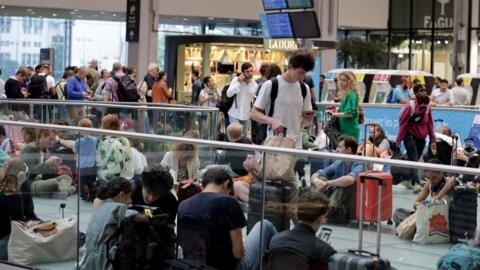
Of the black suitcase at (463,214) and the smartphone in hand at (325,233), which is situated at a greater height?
the black suitcase at (463,214)

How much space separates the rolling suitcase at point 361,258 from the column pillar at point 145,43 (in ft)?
78.2

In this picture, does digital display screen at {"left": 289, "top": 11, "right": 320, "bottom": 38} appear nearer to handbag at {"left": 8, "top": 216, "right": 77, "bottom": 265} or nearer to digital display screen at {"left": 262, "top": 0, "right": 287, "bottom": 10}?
digital display screen at {"left": 262, "top": 0, "right": 287, "bottom": 10}

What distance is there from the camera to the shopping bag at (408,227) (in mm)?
6207

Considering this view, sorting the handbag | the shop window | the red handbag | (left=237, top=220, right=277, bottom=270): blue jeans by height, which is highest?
the shop window

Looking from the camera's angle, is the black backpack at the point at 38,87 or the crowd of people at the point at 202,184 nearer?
the crowd of people at the point at 202,184

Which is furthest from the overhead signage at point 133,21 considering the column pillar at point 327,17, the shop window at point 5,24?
the shop window at point 5,24

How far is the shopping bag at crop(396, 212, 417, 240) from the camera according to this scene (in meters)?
6.21

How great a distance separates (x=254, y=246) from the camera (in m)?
6.95

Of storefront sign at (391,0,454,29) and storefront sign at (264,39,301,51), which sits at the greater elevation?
storefront sign at (391,0,454,29)

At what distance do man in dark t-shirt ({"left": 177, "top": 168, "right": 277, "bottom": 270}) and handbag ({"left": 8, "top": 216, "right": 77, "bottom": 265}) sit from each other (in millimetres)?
1381

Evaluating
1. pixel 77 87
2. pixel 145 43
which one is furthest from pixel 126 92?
pixel 145 43

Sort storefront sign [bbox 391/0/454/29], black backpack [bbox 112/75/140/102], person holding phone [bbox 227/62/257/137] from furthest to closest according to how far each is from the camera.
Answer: storefront sign [bbox 391/0/454/29]
black backpack [bbox 112/75/140/102]
person holding phone [bbox 227/62/257/137]

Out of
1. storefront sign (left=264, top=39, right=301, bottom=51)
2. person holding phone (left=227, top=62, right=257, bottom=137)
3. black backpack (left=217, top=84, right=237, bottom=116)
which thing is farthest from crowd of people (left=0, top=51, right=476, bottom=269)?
storefront sign (left=264, top=39, right=301, bottom=51)

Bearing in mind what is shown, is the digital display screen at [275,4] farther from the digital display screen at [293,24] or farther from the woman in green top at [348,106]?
the woman in green top at [348,106]
